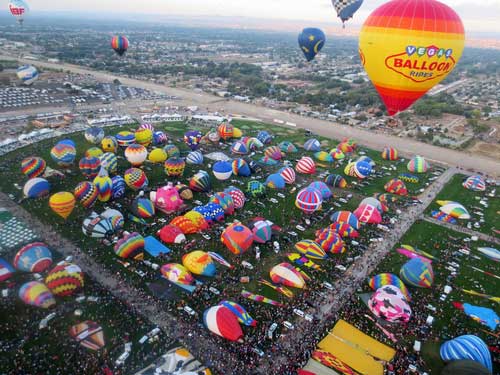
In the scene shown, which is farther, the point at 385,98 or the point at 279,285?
the point at 385,98

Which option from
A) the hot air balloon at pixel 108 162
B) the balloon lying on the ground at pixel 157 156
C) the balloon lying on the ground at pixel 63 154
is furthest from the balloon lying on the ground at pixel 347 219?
the balloon lying on the ground at pixel 63 154

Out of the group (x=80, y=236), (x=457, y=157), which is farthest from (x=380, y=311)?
(x=457, y=157)

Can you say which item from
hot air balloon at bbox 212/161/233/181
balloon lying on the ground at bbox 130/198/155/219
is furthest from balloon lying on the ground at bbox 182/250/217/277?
hot air balloon at bbox 212/161/233/181

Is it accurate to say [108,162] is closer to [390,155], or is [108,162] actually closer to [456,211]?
[390,155]

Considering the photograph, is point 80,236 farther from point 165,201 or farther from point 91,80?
point 91,80

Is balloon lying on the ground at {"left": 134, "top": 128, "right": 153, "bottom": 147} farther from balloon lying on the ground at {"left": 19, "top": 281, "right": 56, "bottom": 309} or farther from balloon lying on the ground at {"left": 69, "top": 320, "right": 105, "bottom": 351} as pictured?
balloon lying on the ground at {"left": 69, "top": 320, "right": 105, "bottom": 351}

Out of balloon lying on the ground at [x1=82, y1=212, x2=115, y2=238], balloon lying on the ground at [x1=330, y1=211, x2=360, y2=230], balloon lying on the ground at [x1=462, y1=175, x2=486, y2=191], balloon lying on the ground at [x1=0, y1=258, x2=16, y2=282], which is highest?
balloon lying on the ground at [x1=462, y1=175, x2=486, y2=191]
